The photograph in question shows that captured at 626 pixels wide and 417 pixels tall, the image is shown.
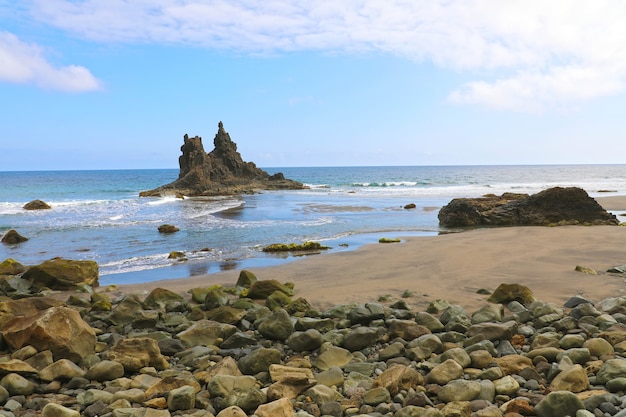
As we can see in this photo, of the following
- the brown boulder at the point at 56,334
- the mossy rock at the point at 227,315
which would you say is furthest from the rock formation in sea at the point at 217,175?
the brown boulder at the point at 56,334

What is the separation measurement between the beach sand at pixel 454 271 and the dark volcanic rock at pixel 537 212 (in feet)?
17.2

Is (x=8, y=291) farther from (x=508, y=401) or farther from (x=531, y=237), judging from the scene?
(x=531, y=237)

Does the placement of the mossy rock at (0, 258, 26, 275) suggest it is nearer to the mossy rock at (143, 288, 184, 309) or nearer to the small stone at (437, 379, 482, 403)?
the mossy rock at (143, 288, 184, 309)

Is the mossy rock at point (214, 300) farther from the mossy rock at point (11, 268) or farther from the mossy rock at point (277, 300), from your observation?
the mossy rock at point (11, 268)

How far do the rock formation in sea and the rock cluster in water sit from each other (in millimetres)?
45406

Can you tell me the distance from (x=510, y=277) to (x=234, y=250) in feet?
27.4

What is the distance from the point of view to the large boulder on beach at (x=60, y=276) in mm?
10039

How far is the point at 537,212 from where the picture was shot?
2050cm

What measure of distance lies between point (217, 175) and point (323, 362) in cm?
5633

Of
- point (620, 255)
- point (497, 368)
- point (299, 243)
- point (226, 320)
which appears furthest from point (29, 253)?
point (620, 255)

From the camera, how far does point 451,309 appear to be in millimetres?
6578

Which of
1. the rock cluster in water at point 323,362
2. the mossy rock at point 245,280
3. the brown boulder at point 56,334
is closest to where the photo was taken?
the rock cluster in water at point 323,362

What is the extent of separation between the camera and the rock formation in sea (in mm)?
52875

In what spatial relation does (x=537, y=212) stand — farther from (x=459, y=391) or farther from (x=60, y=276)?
(x=459, y=391)
